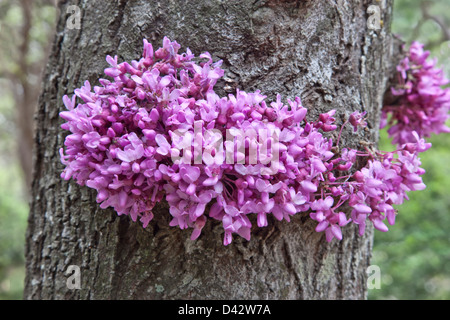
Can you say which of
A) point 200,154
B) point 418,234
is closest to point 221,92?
point 200,154

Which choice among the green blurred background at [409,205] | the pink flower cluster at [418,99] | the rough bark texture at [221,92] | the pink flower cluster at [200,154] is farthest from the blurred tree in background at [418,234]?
the pink flower cluster at [200,154]

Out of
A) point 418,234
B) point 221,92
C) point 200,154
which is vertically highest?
point 221,92

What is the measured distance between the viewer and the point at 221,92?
144cm

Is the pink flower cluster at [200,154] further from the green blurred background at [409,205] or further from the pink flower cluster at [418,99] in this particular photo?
A: the green blurred background at [409,205]

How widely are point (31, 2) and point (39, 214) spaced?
5092 mm

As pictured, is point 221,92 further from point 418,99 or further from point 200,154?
point 418,99

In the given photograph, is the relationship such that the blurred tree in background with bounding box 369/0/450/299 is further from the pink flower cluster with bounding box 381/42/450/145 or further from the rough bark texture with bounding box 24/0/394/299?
the rough bark texture with bounding box 24/0/394/299

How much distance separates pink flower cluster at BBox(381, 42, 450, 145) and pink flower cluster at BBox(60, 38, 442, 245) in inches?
30.2

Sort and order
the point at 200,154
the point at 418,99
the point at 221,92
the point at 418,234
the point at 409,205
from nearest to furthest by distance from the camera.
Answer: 1. the point at 200,154
2. the point at 221,92
3. the point at 418,99
4. the point at 418,234
5. the point at 409,205

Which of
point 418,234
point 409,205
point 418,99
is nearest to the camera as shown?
point 418,99

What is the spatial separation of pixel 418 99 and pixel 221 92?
4.05 ft

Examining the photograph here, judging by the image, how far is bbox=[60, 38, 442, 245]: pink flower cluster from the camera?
1164 mm

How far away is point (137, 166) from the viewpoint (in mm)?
1162

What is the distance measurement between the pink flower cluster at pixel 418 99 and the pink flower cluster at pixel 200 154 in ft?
2.52
